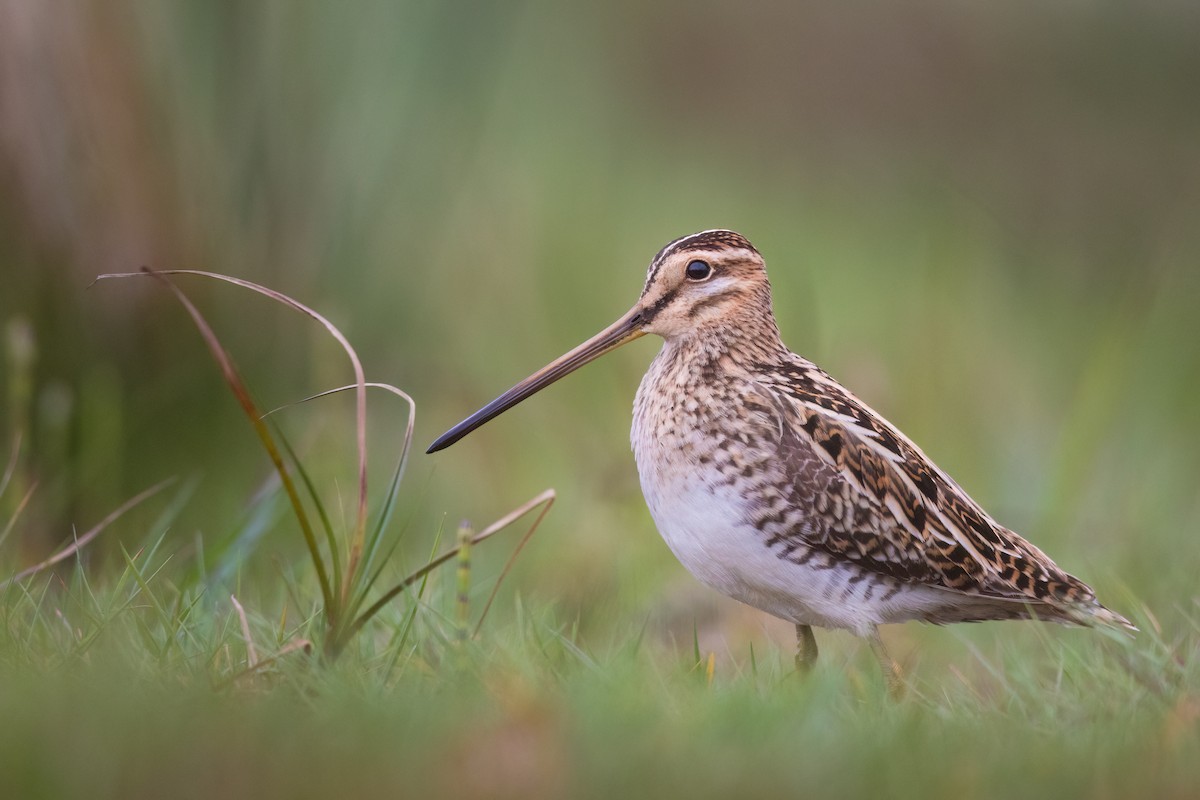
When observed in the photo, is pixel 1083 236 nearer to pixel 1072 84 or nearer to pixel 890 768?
pixel 1072 84

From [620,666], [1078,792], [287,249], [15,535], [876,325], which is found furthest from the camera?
[876,325]

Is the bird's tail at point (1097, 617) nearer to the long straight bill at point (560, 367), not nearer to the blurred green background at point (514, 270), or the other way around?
the blurred green background at point (514, 270)

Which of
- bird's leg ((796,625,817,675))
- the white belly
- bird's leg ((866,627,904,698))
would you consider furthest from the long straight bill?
bird's leg ((866,627,904,698))

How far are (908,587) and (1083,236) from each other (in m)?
6.66

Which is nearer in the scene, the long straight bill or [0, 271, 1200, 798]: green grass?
[0, 271, 1200, 798]: green grass

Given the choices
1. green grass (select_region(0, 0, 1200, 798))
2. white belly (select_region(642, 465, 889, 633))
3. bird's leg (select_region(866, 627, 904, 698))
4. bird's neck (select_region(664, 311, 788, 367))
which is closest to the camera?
green grass (select_region(0, 0, 1200, 798))

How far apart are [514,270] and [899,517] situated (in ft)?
15.5

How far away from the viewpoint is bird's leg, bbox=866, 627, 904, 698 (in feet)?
11.3

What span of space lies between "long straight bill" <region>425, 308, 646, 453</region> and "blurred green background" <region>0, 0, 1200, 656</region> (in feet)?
1.26

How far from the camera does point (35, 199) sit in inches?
202

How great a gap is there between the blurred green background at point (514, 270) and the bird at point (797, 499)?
0.67 meters

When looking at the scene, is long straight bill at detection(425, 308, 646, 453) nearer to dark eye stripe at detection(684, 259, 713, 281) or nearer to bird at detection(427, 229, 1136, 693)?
bird at detection(427, 229, 1136, 693)

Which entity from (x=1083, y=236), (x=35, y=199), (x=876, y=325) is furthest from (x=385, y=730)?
(x=1083, y=236)

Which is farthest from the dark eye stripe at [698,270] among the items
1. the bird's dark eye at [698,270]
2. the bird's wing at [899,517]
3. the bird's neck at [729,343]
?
the bird's wing at [899,517]
